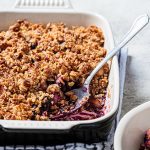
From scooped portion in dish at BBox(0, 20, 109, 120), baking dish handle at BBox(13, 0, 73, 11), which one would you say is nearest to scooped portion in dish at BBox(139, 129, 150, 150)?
scooped portion in dish at BBox(0, 20, 109, 120)

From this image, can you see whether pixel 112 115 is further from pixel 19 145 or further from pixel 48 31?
pixel 48 31

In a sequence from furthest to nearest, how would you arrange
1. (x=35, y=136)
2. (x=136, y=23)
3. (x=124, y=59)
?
(x=124, y=59) < (x=136, y=23) < (x=35, y=136)

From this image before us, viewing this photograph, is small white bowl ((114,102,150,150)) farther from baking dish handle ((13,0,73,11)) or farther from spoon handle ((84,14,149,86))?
baking dish handle ((13,0,73,11))

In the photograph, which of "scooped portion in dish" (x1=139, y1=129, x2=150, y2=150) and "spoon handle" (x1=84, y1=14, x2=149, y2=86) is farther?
"spoon handle" (x1=84, y1=14, x2=149, y2=86)

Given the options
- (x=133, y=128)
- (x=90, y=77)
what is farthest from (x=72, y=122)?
(x=90, y=77)

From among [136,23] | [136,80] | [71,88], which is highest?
[136,23]

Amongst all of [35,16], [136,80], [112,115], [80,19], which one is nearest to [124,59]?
[136,80]

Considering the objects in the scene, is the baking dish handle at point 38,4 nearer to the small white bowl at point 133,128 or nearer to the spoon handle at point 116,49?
the spoon handle at point 116,49
